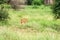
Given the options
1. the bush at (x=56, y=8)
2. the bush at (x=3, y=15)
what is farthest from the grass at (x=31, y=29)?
the bush at (x=56, y=8)

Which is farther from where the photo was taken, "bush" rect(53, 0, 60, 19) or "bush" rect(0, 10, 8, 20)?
"bush" rect(0, 10, 8, 20)

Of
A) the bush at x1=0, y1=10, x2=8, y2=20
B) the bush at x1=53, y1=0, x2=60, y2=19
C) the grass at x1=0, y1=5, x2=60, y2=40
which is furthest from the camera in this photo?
the bush at x1=0, y1=10, x2=8, y2=20

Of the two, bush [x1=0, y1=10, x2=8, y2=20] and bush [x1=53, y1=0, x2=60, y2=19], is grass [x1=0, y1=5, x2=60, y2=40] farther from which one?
bush [x1=53, y1=0, x2=60, y2=19]

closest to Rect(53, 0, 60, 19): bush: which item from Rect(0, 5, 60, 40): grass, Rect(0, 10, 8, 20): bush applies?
Rect(0, 5, 60, 40): grass

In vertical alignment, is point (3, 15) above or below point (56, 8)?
below

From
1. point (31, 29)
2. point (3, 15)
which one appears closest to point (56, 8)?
point (31, 29)

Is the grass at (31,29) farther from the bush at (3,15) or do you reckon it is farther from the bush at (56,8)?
A: the bush at (56,8)

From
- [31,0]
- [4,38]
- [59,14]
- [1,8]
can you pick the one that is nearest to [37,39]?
[4,38]

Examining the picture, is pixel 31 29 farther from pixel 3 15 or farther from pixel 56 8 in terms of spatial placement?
pixel 3 15

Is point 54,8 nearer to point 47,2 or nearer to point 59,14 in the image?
point 59,14

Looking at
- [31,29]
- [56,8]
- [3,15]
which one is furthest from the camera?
[3,15]

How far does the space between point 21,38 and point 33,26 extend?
8.86m

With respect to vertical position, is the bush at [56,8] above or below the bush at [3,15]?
above

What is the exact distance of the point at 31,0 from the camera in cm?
4503
